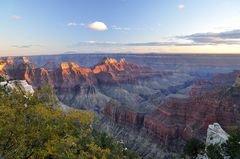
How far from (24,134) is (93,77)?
171m

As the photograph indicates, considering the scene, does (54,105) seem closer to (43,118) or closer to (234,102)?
(43,118)

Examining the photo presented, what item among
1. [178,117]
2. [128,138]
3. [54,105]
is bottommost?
[128,138]

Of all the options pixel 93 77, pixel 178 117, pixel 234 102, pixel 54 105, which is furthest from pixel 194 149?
pixel 93 77

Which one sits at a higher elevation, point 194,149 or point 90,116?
point 90,116

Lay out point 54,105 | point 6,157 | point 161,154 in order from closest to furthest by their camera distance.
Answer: point 6,157 → point 54,105 → point 161,154

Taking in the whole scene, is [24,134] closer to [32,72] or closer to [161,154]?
[161,154]

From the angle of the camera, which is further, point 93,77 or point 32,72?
point 93,77

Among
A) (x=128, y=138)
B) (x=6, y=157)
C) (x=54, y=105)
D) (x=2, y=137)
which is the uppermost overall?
(x=54, y=105)

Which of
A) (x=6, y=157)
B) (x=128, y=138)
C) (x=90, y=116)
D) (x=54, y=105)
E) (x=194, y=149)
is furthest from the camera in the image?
(x=128, y=138)

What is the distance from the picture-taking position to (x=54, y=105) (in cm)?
1716

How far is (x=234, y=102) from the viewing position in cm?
7219

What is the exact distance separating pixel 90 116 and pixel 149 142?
71737 mm

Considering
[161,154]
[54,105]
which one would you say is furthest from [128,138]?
[54,105]

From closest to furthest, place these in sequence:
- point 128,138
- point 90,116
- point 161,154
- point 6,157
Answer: point 6,157 < point 90,116 < point 161,154 < point 128,138
